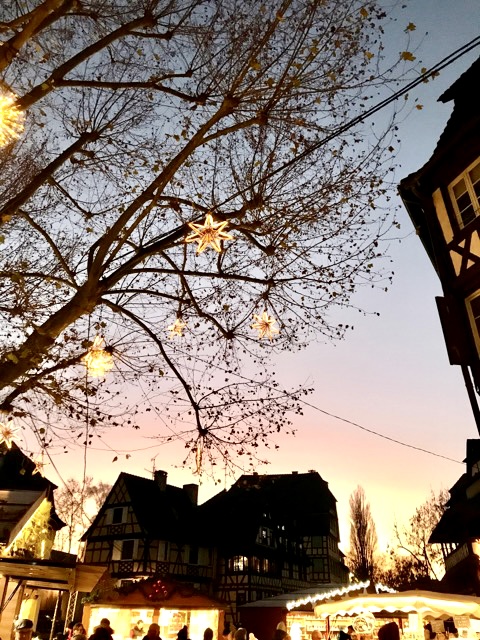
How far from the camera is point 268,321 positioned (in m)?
6.89

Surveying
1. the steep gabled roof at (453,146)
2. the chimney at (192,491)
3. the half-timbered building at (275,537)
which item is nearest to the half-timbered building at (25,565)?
the steep gabled roof at (453,146)

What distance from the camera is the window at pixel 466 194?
10.4 metres

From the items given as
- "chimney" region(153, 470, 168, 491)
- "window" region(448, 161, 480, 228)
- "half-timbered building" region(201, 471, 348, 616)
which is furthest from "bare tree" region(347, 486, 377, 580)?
"window" region(448, 161, 480, 228)

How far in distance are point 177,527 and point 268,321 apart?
28758 millimetres

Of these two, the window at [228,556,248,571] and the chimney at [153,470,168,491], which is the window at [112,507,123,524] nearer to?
the chimney at [153,470,168,491]

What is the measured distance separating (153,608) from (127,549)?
16.3m

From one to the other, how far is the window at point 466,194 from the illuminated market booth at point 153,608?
13608 mm

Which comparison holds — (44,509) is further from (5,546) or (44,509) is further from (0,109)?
(0,109)

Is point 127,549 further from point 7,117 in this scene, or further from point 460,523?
point 7,117

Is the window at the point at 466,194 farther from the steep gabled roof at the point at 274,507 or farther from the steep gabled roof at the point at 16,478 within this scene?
the steep gabled roof at the point at 16,478

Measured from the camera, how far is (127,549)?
29.8 meters

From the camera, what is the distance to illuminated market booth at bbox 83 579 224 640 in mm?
14922

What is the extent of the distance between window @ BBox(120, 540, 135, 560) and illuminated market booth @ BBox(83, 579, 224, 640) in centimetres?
1470

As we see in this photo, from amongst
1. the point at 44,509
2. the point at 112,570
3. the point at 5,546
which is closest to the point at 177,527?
the point at 112,570
